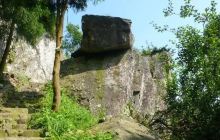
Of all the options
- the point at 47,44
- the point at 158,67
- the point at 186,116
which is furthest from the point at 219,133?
the point at 47,44

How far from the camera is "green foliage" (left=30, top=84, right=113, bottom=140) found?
1202cm

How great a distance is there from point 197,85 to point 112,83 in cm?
712

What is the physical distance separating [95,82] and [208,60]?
7.46 metres

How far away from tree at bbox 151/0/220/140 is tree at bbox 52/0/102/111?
3787 millimetres

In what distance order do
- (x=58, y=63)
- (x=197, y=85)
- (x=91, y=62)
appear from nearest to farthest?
(x=197, y=85) < (x=58, y=63) < (x=91, y=62)

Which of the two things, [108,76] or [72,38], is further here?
[72,38]

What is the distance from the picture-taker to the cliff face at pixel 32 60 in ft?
89.7

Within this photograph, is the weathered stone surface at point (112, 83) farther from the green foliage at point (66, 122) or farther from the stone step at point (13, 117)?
the stone step at point (13, 117)

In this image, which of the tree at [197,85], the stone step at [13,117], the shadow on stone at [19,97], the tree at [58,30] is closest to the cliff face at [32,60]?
the shadow on stone at [19,97]

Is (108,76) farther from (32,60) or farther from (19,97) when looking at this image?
(32,60)

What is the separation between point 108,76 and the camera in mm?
18891

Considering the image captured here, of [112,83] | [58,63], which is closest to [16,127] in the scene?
[58,63]

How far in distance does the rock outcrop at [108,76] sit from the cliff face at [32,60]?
737 cm

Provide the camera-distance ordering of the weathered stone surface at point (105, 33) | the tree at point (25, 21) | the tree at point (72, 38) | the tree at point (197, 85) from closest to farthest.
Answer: the tree at point (197, 85)
the weathered stone surface at point (105, 33)
the tree at point (25, 21)
the tree at point (72, 38)
